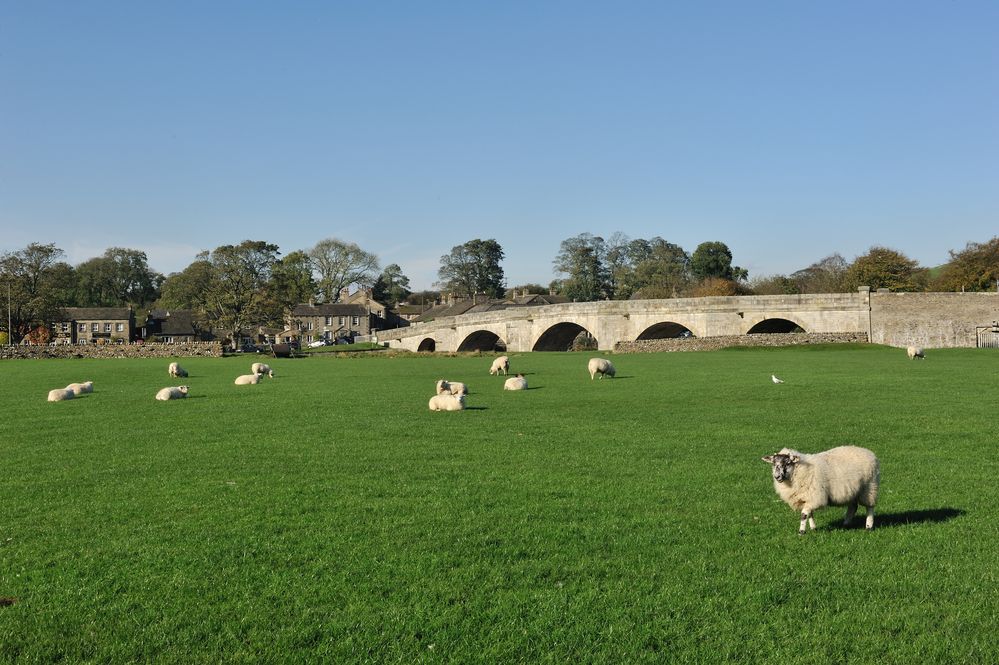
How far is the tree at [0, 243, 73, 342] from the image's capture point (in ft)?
300

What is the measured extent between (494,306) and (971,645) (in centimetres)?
12305

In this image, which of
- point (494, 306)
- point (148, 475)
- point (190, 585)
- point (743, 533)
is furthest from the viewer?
point (494, 306)

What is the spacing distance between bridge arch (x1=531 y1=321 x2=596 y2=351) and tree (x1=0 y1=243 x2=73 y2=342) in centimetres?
5715

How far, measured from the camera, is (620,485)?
1060 cm

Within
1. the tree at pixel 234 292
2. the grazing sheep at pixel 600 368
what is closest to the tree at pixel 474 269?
the tree at pixel 234 292

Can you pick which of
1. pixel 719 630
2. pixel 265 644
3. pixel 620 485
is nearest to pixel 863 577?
pixel 719 630

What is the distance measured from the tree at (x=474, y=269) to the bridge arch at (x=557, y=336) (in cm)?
7785

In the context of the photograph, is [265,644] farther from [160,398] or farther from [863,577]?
[160,398]

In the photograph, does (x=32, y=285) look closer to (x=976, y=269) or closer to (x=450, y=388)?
(x=450, y=388)

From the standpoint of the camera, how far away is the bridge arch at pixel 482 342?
87.2 m

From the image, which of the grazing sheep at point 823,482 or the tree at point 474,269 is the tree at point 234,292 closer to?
the tree at point 474,269

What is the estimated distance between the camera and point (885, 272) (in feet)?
296

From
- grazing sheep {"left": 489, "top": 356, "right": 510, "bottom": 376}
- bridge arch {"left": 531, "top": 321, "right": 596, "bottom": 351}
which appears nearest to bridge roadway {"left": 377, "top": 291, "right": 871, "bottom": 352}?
bridge arch {"left": 531, "top": 321, "right": 596, "bottom": 351}

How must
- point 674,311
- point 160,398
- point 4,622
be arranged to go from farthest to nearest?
point 674,311 → point 160,398 → point 4,622
